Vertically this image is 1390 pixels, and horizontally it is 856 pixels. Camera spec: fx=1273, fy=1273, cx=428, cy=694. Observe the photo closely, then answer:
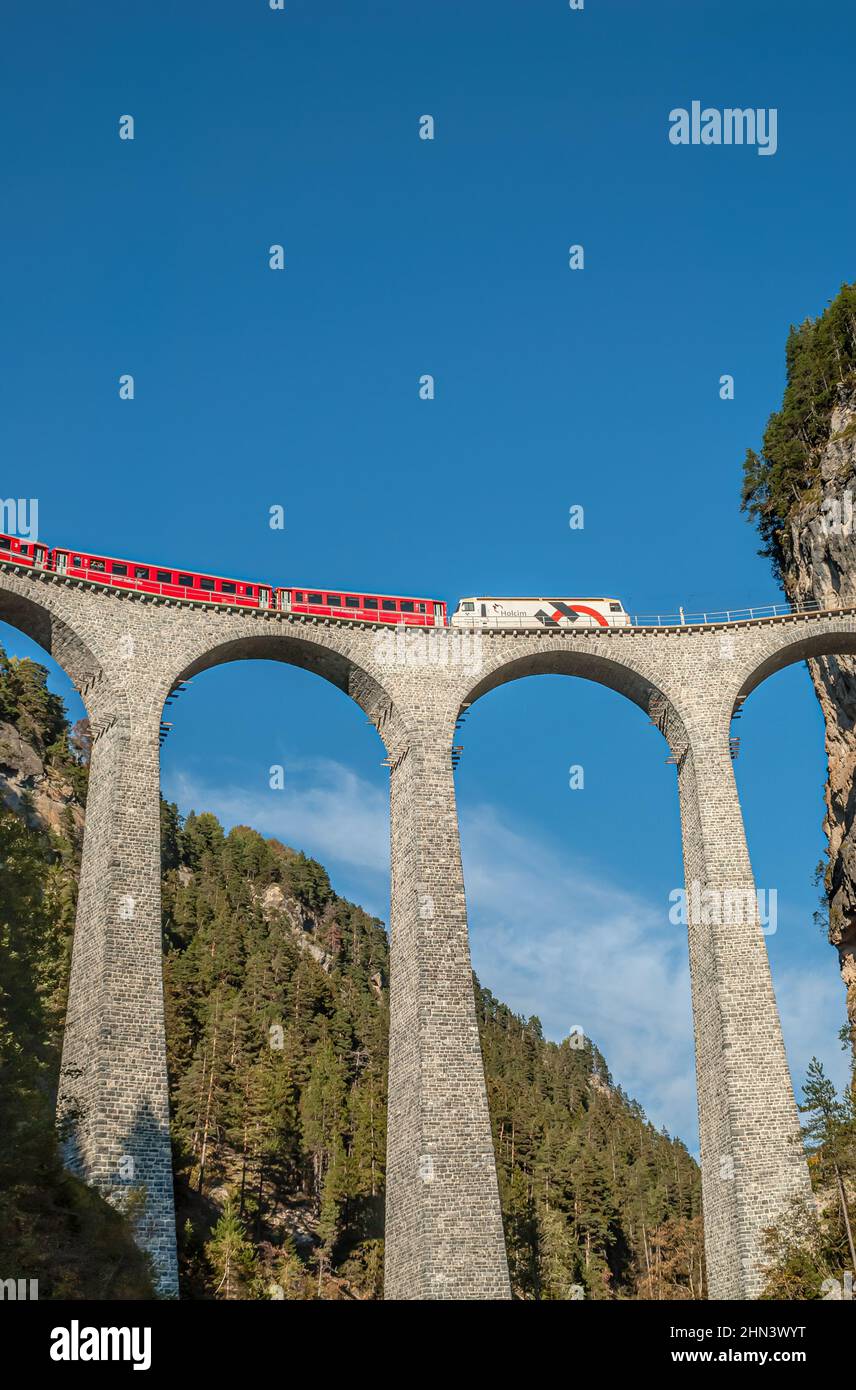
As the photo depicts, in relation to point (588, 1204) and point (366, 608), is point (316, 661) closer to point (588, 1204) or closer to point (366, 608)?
point (366, 608)

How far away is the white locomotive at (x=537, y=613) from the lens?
154 ft

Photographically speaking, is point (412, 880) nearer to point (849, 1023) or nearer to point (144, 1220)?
point (144, 1220)

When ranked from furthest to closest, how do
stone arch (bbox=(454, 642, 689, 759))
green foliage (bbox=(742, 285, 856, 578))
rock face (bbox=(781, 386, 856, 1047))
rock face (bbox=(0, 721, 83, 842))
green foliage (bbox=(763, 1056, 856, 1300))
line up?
1. rock face (bbox=(0, 721, 83, 842))
2. green foliage (bbox=(742, 285, 856, 578))
3. rock face (bbox=(781, 386, 856, 1047))
4. stone arch (bbox=(454, 642, 689, 759))
5. green foliage (bbox=(763, 1056, 856, 1300))

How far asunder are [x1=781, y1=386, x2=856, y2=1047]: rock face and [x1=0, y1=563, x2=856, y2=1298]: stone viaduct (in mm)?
4945

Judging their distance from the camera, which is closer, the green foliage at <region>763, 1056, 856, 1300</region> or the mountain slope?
the green foliage at <region>763, 1056, 856, 1300</region>

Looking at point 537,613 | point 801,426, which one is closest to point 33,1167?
point 537,613

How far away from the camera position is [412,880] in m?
42.0

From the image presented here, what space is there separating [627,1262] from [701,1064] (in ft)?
130

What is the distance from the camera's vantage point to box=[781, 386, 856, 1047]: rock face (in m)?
50.5

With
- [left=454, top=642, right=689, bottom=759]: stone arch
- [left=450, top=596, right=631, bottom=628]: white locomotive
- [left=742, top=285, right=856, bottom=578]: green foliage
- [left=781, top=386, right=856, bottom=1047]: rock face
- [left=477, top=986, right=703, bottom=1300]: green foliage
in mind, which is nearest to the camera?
[left=454, top=642, right=689, bottom=759]: stone arch

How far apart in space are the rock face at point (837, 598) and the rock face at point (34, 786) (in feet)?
134

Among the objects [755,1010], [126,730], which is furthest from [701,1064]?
[126,730]

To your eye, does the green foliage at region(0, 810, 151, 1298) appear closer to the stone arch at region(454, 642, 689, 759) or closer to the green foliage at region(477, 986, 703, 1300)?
the stone arch at region(454, 642, 689, 759)

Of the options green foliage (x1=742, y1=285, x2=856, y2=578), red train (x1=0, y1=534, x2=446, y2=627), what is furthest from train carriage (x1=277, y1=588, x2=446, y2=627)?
green foliage (x1=742, y1=285, x2=856, y2=578)
